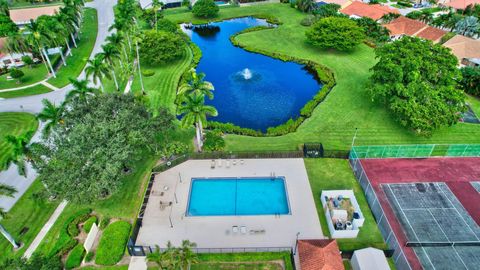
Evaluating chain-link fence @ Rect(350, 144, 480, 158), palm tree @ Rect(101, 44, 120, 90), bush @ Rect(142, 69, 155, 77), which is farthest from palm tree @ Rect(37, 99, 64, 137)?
chain-link fence @ Rect(350, 144, 480, 158)

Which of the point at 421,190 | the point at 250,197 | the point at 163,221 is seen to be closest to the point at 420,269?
the point at 421,190

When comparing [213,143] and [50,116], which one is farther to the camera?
[213,143]

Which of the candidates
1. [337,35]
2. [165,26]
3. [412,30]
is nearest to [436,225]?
[337,35]

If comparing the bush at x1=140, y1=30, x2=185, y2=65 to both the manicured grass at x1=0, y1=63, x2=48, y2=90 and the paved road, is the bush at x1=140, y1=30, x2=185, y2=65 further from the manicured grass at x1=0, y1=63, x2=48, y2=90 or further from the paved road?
the manicured grass at x1=0, y1=63, x2=48, y2=90

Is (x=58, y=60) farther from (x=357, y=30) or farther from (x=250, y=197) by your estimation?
(x=357, y=30)

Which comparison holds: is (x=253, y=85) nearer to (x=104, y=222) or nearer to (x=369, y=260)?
(x=104, y=222)

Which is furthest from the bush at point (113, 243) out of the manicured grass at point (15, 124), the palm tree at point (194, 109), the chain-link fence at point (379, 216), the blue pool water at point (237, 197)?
the chain-link fence at point (379, 216)
